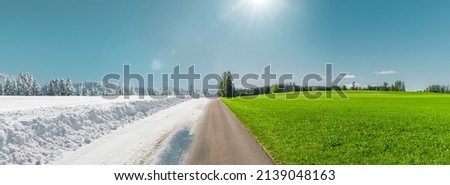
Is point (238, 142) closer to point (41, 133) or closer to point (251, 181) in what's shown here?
point (251, 181)

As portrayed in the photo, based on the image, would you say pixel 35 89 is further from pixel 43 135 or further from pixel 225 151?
pixel 225 151

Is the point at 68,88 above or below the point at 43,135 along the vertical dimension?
above

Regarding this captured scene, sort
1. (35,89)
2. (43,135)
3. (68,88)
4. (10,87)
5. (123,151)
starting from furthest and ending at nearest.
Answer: (68,88) < (35,89) < (10,87) < (43,135) < (123,151)

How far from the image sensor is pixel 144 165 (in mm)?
11258

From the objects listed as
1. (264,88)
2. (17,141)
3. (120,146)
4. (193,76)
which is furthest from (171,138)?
(264,88)

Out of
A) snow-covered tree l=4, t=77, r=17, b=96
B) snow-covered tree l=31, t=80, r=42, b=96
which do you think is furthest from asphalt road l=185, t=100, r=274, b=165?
snow-covered tree l=31, t=80, r=42, b=96

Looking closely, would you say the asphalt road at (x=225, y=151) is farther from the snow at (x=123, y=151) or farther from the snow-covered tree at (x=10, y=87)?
the snow-covered tree at (x=10, y=87)

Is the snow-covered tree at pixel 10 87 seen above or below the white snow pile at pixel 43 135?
above

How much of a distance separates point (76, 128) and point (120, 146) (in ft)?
19.1

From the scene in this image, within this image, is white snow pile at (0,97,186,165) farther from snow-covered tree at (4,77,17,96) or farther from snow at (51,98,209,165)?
snow-covered tree at (4,77,17,96)

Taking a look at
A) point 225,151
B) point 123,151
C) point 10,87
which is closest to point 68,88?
point 10,87

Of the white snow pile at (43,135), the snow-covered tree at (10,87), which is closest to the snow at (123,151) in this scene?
the white snow pile at (43,135)

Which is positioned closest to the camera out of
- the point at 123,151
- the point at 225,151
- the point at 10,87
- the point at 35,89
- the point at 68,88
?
the point at 123,151

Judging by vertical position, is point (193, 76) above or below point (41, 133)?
above
